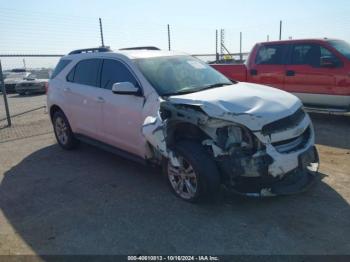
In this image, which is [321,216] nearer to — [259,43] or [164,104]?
[164,104]

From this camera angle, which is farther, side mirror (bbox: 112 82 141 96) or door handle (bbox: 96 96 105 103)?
door handle (bbox: 96 96 105 103)

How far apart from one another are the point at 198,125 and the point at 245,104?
0.55m

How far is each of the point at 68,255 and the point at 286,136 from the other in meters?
2.47

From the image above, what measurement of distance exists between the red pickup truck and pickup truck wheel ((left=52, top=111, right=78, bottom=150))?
4.47m

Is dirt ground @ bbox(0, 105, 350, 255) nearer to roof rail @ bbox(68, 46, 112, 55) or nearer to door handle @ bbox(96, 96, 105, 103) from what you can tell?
door handle @ bbox(96, 96, 105, 103)

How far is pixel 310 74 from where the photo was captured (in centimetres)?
802

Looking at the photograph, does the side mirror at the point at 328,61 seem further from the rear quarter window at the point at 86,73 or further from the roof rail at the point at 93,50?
the rear quarter window at the point at 86,73

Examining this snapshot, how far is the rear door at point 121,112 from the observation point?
4.71 m

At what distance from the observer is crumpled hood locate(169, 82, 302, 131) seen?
12.3 feet

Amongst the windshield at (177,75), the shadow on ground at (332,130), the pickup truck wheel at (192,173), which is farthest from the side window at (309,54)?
the pickup truck wheel at (192,173)

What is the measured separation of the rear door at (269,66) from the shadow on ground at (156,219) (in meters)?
4.48

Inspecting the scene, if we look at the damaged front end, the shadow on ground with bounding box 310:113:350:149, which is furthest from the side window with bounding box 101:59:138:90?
the shadow on ground with bounding box 310:113:350:149

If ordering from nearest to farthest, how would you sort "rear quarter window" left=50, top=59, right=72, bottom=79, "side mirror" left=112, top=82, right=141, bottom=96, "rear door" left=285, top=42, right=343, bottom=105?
"side mirror" left=112, top=82, right=141, bottom=96, "rear quarter window" left=50, top=59, right=72, bottom=79, "rear door" left=285, top=42, right=343, bottom=105

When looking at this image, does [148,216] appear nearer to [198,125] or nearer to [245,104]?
[198,125]
